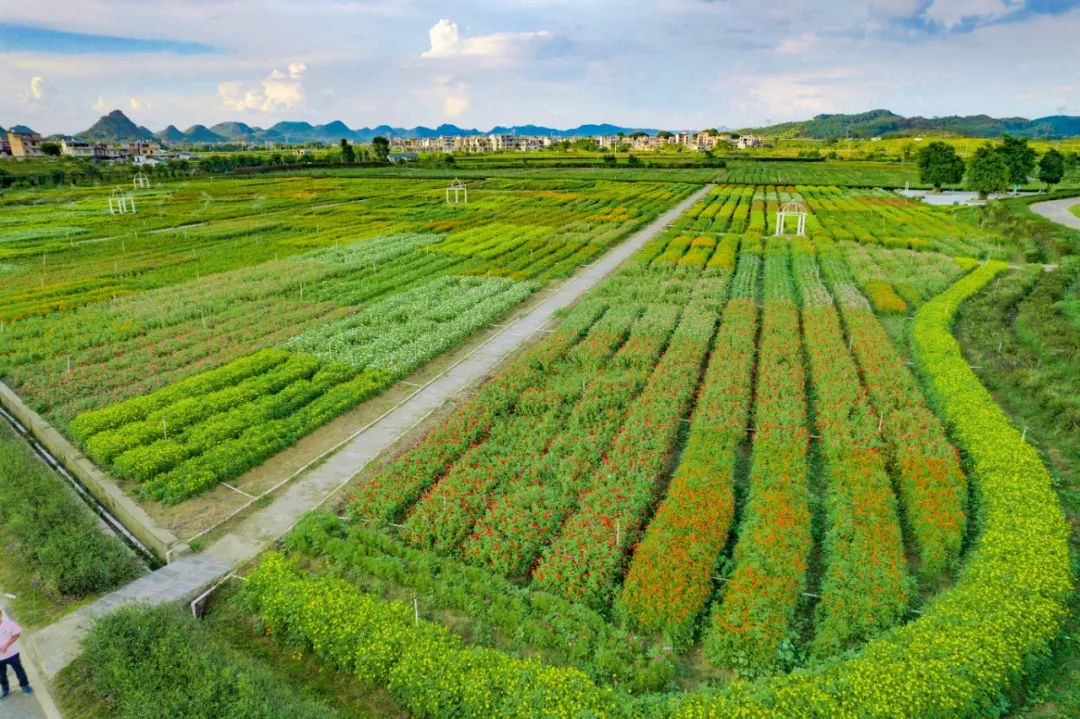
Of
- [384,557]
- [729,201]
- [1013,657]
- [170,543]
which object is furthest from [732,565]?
[729,201]

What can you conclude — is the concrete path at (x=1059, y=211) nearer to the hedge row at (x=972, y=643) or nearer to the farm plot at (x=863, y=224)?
the farm plot at (x=863, y=224)

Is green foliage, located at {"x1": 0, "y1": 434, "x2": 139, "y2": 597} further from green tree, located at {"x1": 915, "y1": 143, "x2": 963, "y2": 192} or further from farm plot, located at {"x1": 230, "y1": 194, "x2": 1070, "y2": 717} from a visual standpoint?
green tree, located at {"x1": 915, "y1": 143, "x2": 963, "y2": 192}

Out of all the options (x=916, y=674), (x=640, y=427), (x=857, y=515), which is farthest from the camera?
(x=640, y=427)

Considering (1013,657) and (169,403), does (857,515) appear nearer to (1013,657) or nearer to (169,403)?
(1013,657)

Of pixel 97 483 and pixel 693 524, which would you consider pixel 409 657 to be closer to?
pixel 693 524

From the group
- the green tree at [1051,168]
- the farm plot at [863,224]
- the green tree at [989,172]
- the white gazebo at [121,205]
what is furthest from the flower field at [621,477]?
the green tree at [1051,168]

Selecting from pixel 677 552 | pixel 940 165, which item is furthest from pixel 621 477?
pixel 940 165
